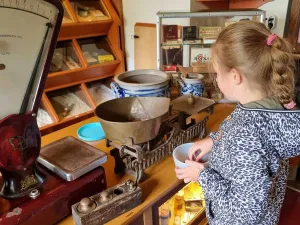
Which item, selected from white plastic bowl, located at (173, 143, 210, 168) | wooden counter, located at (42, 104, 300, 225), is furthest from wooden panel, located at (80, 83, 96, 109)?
white plastic bowl, located at (173, 143, 210, 168)

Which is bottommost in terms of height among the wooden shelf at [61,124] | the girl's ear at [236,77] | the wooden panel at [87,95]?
the wooden shelf at [61,124]

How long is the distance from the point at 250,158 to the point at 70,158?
0.49 metres

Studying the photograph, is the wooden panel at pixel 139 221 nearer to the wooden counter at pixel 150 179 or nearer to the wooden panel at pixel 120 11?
the wooden counter at pixel 150 179

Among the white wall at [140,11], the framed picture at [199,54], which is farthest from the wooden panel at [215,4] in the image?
the framed picture at [199,54]

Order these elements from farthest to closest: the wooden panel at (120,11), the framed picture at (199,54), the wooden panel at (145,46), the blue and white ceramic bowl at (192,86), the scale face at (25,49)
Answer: the wooden panel at (120,11) → the wooden panel at (145,46) → the framed picture at (199,54) → the blue and white ceramic bowl at (192,86) → the scale face at (25,49)

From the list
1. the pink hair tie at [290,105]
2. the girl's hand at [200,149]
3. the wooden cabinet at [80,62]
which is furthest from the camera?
the wooden cabinet at [80,62]

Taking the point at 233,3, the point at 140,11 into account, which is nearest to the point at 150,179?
the point at 233,3

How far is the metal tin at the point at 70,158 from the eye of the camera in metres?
0.80

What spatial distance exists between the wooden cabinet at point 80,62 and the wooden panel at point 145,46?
147 mm

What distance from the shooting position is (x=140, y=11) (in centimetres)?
244

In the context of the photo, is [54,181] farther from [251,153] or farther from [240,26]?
[240,26]

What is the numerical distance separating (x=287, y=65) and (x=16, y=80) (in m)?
0.68

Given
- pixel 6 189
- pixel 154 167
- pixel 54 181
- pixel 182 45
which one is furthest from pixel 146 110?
pixel 182 45

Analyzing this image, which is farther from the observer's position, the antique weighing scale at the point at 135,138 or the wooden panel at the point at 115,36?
the wooden panel at the point at 115,36
